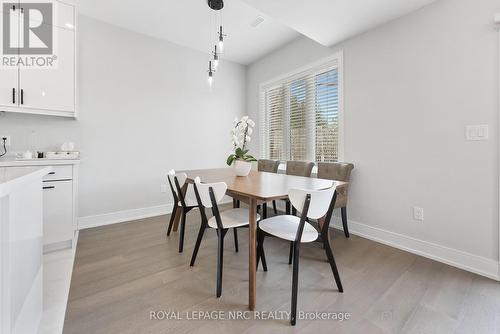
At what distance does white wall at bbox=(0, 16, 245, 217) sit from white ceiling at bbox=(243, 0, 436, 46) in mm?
1974

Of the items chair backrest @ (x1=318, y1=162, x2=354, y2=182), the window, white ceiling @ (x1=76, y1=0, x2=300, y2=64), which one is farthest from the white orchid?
white ceiling @ (x1=76, y1=0, x2=300, y2=64)

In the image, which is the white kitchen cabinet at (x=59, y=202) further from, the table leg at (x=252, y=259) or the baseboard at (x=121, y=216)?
the table leg at (x=252, y=259)

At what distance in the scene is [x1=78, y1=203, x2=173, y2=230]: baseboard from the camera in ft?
9.65

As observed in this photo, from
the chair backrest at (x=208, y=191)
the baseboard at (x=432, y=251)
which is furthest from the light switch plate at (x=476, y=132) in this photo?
the chair backrest at (x=208, y=191)

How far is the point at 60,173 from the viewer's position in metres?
2.29

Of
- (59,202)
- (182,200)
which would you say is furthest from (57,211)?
(182,200)

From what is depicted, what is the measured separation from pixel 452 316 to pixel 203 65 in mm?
4314

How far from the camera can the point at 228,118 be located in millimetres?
4355

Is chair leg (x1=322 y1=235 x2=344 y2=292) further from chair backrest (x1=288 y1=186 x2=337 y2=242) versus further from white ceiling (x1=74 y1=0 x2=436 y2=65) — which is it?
white ceiling (x1=74 y1=0 x2=436 y2=65)

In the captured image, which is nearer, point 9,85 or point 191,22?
point 9,85

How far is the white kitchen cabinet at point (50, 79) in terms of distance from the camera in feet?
7.29

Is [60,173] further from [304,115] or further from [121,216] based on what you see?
[304,115]

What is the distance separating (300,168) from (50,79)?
315 cm

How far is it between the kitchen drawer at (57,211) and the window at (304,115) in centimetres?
303
